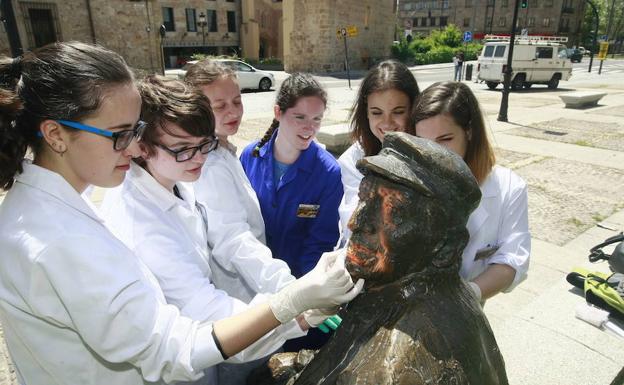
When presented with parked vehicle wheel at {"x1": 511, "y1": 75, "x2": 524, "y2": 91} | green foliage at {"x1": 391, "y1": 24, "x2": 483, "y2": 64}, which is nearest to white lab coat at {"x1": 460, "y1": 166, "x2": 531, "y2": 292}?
parked vehicle wheel at {"x1": 511, "y1": 75, "x2": 524, "y2": 91}

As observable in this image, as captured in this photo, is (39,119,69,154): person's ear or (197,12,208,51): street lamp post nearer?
(39,119,69,154): person's ear

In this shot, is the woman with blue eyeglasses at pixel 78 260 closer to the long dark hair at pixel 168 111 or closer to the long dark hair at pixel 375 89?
the long dark hair at pixel 168 111

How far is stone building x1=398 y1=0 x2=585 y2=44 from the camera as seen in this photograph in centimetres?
4941

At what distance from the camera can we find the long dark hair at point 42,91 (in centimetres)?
122

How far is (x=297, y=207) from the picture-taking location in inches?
96.0

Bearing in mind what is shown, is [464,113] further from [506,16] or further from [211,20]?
[506,16]

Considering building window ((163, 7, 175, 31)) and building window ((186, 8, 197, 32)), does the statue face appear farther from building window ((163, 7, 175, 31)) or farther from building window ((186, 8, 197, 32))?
building window ((186, 8, 197, 32))

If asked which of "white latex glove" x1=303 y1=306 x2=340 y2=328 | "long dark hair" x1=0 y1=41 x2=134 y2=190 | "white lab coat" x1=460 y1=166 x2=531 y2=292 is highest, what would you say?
"long dark hair" x1=0 y1=41 x2=134 y2=190

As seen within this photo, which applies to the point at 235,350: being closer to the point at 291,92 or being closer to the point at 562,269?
the point at 291,92

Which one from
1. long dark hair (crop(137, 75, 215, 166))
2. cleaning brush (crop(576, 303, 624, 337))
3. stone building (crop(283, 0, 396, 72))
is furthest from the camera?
stone building (crop(283, 0, 396, 72))

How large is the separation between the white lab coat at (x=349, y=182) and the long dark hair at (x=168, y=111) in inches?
34.2

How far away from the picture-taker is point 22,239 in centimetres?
112

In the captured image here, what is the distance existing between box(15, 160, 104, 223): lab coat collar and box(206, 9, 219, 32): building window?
117ft

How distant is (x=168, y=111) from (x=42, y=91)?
1.51ft
